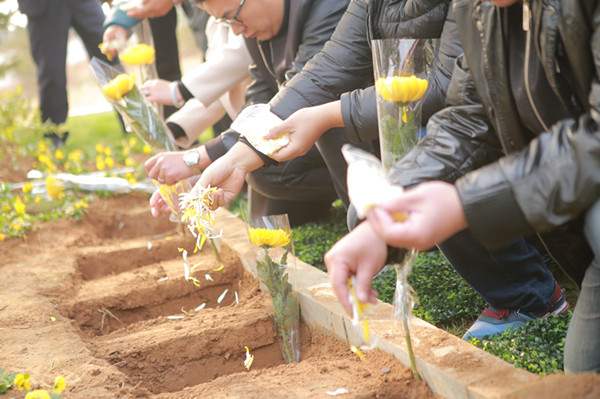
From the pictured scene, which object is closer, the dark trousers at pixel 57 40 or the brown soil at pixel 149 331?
the brown soil at pixel 149 331

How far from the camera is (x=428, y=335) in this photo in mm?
Answer: 2916

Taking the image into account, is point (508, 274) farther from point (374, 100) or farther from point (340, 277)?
point (340, 277)

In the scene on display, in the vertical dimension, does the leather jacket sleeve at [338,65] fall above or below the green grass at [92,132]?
above

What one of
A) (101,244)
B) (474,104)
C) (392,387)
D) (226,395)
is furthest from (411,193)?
(101,244)

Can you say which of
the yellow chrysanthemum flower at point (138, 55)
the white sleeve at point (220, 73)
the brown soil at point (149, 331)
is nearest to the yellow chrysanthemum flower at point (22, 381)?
the brown soil at point (149, 331)

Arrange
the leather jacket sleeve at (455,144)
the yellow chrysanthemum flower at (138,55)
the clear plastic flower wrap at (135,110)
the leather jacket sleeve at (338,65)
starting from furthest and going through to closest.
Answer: the yellow chrysanthemum flower at (138,55), the clear plastic flower wrap at (135,110), the leather jacket sleeve at (338,65), the leather jacket sleeve at (455,144)

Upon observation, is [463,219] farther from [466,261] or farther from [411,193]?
→ [466,261]

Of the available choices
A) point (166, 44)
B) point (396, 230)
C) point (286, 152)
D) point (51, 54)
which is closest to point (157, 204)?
point (286, 152)

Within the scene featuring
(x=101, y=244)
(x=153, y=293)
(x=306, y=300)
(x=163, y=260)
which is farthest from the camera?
(x=101, y=244)

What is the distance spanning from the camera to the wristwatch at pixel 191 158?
3723 millimetres

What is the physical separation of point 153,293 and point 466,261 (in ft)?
5.26

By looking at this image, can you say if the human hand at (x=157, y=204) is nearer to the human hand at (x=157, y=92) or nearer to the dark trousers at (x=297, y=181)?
the dark trousers at (x=297, y=181)

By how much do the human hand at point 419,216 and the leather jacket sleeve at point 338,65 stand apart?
1579 mm

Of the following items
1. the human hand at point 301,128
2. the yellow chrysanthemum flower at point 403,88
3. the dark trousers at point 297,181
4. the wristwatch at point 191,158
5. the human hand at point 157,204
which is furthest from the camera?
the dark trousers at point 297,181
